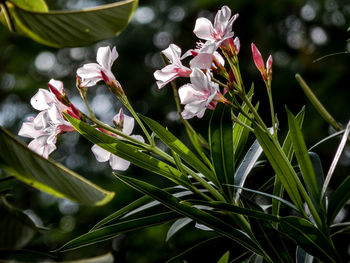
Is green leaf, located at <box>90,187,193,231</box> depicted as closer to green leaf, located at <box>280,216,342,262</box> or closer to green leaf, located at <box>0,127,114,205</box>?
green leaf, located at <box>280,216,342,262</box>

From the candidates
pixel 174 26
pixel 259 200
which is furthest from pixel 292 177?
pixel 174 26

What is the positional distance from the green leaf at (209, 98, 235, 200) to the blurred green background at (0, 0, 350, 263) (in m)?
2.40

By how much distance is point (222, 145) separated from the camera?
0.68m

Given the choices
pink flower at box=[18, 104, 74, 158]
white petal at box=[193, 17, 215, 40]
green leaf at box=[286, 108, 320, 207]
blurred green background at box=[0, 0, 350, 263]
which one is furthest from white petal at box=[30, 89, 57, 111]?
blurred green background at box=[0, 0, 350, 263]

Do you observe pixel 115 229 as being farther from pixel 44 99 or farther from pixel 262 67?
pixel 262 67

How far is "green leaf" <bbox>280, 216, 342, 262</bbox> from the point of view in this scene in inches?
22.6

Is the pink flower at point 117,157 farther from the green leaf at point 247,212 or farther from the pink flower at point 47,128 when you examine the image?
the green leaf at point 247,212

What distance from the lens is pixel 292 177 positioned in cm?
63

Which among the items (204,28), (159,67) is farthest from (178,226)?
(159,67)

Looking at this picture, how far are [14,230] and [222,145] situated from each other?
0.36 m

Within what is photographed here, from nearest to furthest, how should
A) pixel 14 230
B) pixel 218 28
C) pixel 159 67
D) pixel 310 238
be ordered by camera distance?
1. pixel 14 230
2. pixel 310 238
3. pixel 218 28
4. pixel 159 67

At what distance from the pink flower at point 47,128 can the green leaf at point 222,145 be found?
199 mm

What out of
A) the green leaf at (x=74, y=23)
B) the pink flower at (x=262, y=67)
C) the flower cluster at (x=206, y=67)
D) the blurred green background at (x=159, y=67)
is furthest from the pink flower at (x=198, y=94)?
the blurred green background at (x=159, y=67)

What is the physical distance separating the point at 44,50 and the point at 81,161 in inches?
42.7
